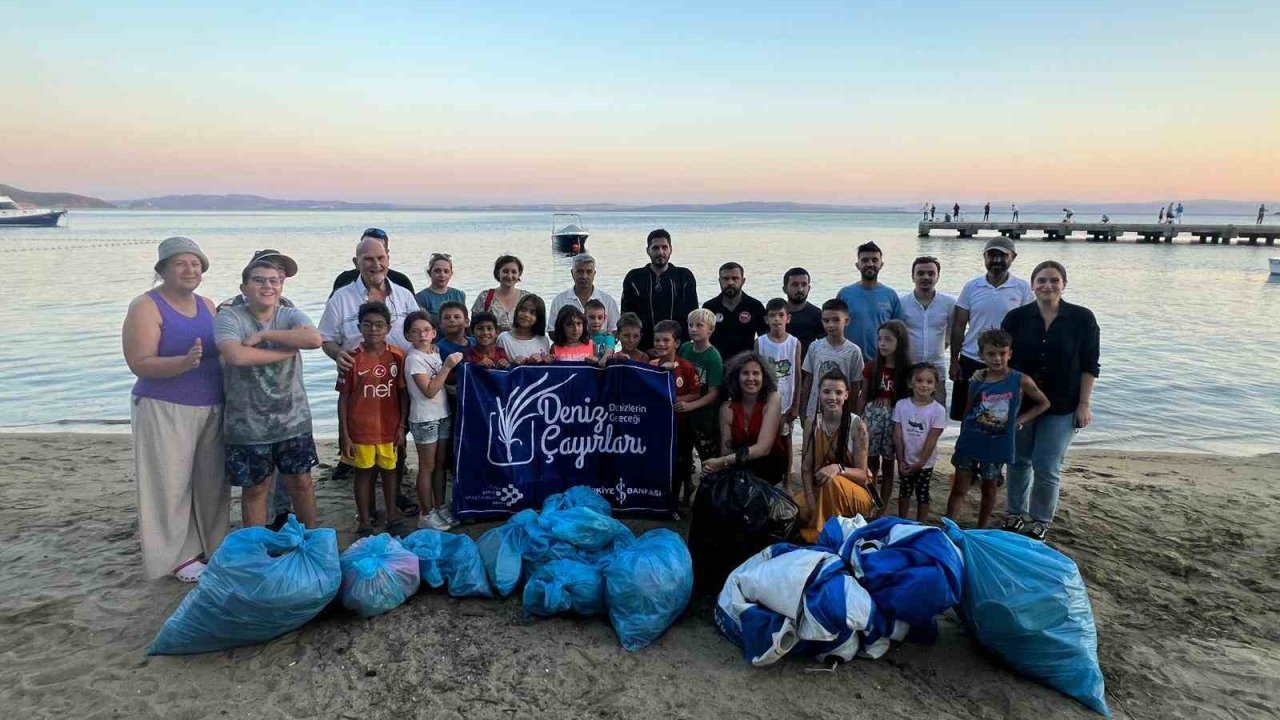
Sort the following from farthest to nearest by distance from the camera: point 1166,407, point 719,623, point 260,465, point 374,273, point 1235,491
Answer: point 1166,407 < point 1235,491 < point 374,273 < point 260,465 < point 719,623

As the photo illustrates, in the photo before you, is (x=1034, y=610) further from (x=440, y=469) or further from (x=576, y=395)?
(x=440, y=469)

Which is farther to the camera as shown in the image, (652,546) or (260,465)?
(260,465)

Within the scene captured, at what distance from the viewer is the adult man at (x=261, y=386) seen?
4.08 m

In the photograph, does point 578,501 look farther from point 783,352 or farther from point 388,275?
point 388,275

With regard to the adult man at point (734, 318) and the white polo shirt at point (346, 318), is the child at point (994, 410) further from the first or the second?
the white polo shirt at point (346, 318)

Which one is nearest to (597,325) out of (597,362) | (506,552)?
(597,362)

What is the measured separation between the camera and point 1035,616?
126 inches

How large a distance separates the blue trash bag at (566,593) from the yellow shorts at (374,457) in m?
1.58

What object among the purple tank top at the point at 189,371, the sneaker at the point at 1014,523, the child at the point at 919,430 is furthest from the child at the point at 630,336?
the sneaker at the point at 1014,523

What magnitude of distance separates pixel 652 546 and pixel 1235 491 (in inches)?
240

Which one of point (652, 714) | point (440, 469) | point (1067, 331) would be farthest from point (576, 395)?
point (1067, 331)

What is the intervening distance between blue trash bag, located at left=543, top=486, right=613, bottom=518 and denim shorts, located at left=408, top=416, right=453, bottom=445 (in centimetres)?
103

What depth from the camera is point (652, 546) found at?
388 cm

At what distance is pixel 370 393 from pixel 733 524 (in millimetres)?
2660
